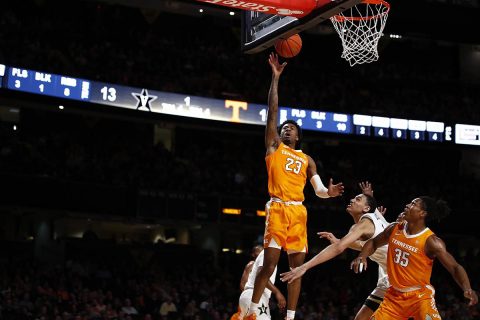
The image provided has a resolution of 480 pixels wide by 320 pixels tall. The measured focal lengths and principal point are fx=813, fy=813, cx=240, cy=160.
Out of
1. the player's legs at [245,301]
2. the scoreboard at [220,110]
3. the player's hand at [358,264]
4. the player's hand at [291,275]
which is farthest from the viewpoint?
the scoreboard at [220,110]

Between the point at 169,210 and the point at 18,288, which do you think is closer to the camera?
the point at 18,288

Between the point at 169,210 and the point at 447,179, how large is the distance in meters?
11.9

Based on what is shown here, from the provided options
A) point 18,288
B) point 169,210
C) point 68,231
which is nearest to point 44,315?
point 18,288

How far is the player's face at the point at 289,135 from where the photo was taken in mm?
9516

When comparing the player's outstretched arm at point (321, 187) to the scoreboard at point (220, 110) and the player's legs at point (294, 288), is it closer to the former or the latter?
the player's legs at point (294, 288)

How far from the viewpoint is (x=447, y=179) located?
31.3 metres

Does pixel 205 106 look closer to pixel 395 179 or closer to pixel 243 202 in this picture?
pixel 243 202

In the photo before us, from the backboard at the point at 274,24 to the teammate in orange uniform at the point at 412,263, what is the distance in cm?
233

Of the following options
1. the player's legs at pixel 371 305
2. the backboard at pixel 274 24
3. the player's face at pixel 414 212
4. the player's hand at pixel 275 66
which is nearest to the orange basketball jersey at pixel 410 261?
the player's face at pixel 414 212

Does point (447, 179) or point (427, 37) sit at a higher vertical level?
point (427, 37)

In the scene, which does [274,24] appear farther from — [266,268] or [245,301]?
[245,301]

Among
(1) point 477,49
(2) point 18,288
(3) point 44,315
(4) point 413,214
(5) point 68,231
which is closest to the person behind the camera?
(4) point 413,214

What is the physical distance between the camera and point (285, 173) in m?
9.37

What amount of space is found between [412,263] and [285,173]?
1.74 metres
